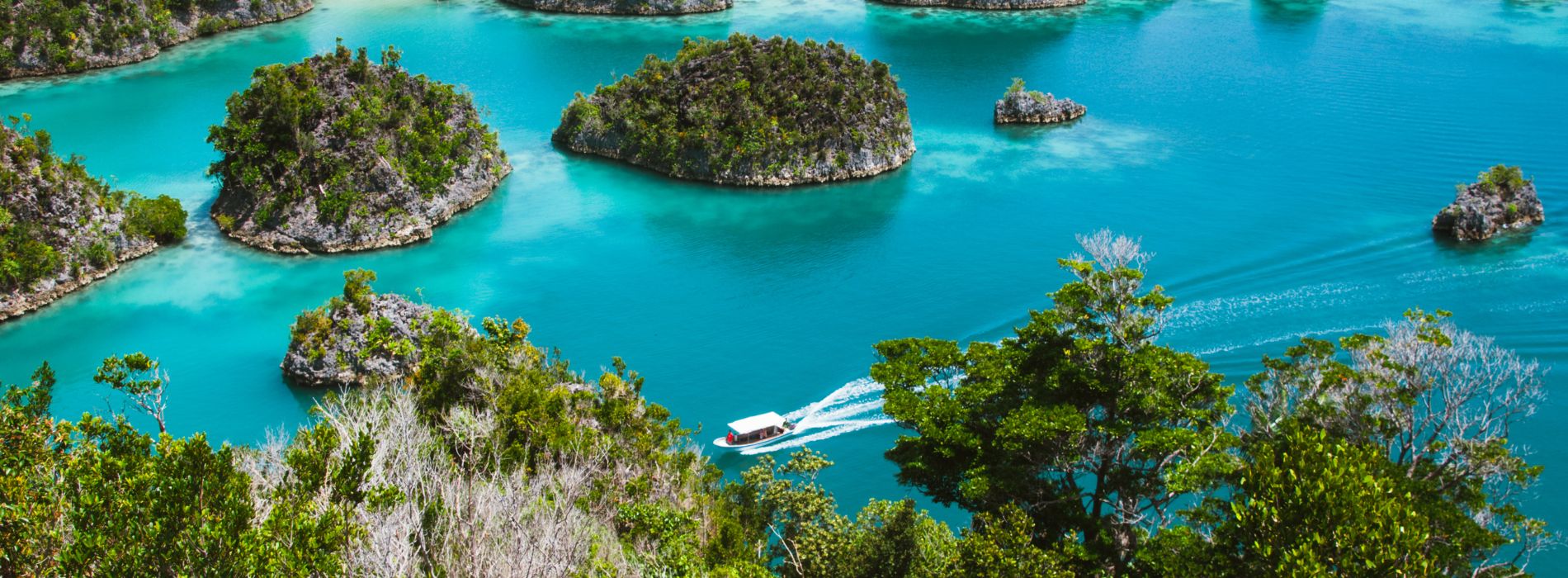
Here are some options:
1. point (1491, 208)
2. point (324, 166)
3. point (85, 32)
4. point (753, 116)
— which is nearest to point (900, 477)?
point (753, 116)

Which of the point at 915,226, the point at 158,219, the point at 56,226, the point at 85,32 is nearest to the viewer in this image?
the point at 56,226

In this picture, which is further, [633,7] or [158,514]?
[633,7]

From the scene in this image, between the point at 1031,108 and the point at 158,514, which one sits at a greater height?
the point at 158,514

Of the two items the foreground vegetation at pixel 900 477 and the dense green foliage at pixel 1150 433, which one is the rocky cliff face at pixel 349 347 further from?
the dense green foliage at pixel 1150 433

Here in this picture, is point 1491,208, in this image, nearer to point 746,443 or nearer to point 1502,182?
point 1502,182

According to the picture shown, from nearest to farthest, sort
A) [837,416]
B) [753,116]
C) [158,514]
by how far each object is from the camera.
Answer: [158,514]
[837,416]
[753,116]

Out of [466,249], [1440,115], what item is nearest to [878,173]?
[466,249]

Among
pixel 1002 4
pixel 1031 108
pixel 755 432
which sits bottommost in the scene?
pixel 755 432

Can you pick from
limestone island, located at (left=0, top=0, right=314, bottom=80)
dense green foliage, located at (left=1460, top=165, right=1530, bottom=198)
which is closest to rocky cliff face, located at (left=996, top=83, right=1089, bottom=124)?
dense green foliage, located at (left=1460, top=165, right=1530, bottom=198)
